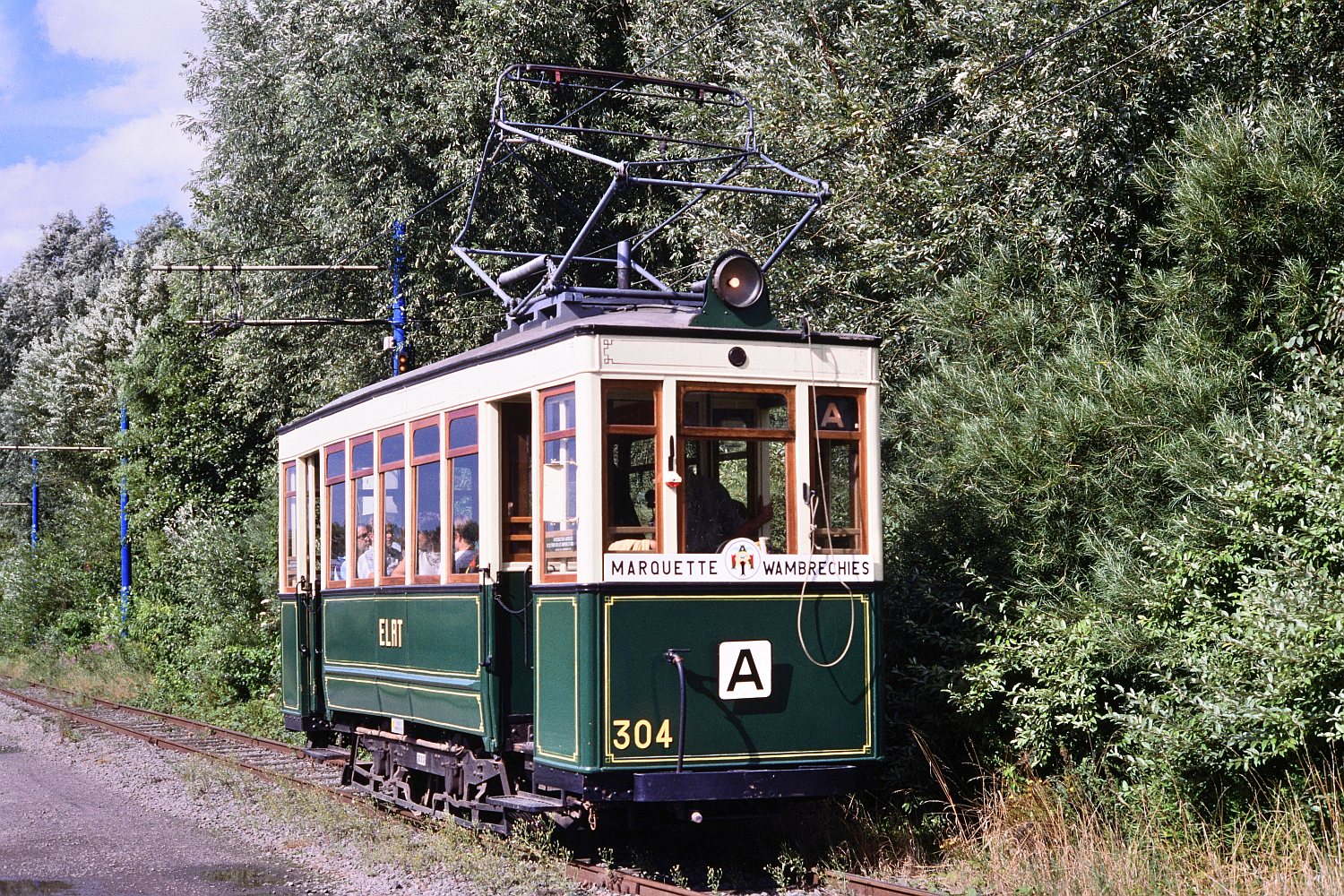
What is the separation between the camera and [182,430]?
29.4 metres

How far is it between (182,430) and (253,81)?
9.32 m

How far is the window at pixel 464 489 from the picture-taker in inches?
363

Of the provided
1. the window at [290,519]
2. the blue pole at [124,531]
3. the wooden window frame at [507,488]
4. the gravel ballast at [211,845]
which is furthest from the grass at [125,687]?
the wooden window frame at [507,488]

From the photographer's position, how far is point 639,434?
326 inches

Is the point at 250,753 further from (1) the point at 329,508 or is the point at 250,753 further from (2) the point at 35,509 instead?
(2) the point at 35,509

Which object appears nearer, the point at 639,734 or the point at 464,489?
→ the point at 639,734

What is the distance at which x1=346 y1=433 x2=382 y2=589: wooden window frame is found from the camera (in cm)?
1077

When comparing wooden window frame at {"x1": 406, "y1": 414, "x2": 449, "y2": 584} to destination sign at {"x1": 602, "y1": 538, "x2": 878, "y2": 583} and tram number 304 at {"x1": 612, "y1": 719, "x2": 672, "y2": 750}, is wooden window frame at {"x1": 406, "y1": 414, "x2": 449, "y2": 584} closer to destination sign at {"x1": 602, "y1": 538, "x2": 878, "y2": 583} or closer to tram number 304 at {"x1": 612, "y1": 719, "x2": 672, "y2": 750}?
destination sign at {"x1": 602, "y1": 538, "x2": 878, "y2": 583}

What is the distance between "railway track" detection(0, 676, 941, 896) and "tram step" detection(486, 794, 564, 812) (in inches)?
14.4

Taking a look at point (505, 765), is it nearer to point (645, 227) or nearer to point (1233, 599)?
point (1233, 599)

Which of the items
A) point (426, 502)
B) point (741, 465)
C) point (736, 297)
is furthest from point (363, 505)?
point (736, 297)

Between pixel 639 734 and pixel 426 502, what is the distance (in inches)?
102

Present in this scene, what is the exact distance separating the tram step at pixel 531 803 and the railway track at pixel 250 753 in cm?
37

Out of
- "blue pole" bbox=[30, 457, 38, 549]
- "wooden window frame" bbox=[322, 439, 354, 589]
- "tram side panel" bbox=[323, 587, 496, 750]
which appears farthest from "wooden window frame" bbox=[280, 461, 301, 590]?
"blue pole" bbox=[30, 457, 38, 549]
